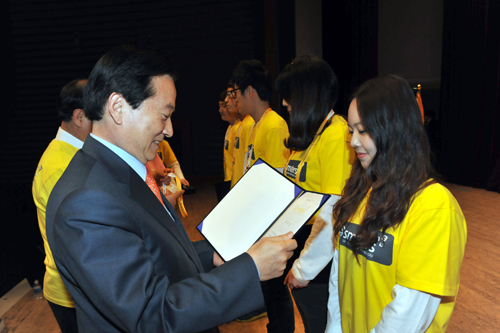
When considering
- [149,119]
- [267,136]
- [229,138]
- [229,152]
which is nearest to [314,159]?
[267,136]

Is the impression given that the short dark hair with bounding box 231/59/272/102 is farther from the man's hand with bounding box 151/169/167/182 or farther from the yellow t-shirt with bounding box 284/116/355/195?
the yellow t-shirt with bounding box 284/116/355/195

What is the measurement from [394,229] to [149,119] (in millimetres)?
819

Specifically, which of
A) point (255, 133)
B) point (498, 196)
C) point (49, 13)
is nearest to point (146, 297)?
point (255, 133)

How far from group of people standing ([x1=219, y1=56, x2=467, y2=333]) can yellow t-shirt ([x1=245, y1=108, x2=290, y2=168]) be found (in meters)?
0.65

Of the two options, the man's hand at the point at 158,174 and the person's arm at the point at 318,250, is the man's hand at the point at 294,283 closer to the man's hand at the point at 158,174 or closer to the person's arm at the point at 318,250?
the person's arm at the point at 318,250

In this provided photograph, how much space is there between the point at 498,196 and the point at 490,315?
3954mm

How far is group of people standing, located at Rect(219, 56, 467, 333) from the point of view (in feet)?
3.16

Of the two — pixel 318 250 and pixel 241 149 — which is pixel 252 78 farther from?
pixel 318 250

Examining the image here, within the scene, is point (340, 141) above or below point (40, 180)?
above

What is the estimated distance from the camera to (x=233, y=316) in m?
0.81

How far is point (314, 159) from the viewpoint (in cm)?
167

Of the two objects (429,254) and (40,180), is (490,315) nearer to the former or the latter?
(429,254)

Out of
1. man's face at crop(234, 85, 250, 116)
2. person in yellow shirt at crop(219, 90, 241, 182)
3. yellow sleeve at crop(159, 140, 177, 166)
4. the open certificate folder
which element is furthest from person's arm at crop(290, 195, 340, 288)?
yellow sleeve at crop(159, 140, 177, 166)

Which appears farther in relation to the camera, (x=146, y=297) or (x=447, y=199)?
(x=447, y=199)
